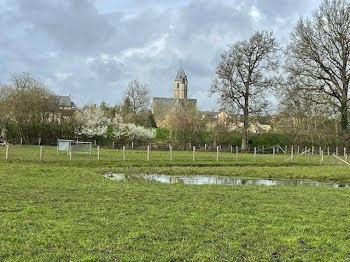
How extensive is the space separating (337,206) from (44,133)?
52.5 metres

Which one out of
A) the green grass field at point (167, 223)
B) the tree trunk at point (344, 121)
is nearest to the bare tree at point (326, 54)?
the tree trunk at point (344, 121)

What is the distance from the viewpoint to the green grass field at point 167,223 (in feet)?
23.6

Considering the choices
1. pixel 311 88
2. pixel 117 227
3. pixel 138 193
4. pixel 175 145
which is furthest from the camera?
pixel 175 145

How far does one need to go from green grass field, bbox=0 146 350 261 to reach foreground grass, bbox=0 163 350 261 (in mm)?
17

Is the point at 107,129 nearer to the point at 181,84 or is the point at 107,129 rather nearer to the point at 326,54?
the point at 326,54

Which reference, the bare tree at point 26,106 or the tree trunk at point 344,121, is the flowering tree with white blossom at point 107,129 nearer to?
the bare tree at point 26,106

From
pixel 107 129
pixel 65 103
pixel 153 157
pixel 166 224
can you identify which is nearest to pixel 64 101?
pixel 65 103

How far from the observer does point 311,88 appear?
1836 inches

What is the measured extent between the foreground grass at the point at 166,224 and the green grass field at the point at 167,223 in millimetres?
17

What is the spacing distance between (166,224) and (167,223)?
0.13 metres

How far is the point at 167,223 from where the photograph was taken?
9453mm

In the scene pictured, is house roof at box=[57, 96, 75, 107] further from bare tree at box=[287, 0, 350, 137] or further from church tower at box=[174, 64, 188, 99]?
church tower at box=[174, 64, 188, 99]

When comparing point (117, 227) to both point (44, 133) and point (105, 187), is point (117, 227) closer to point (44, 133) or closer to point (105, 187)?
point (105, 187)

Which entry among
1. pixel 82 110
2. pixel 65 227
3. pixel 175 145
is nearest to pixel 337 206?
pixel 65 227
